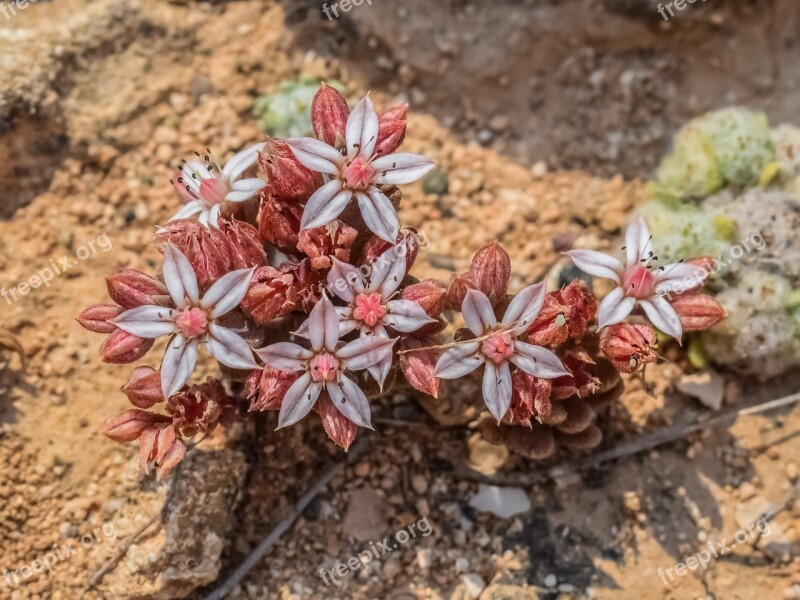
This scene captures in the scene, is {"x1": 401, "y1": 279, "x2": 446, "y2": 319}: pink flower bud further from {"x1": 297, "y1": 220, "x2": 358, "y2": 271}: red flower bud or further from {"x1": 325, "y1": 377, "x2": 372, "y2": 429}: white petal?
{"x1": 325, "y1": 377, "x2": 372, "y2": 429}: white petal

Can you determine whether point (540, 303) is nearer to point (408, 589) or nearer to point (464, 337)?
point (464, 337)

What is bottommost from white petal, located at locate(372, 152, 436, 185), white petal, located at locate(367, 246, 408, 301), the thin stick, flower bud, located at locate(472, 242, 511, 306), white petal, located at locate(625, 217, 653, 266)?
the thin stick

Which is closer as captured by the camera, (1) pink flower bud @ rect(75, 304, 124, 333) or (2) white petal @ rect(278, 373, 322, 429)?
(2) white petal @ rect(278, 373, 322, 429)

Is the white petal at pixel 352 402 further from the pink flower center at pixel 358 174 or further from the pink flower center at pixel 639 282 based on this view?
the pink flower center at pixel 639 282
